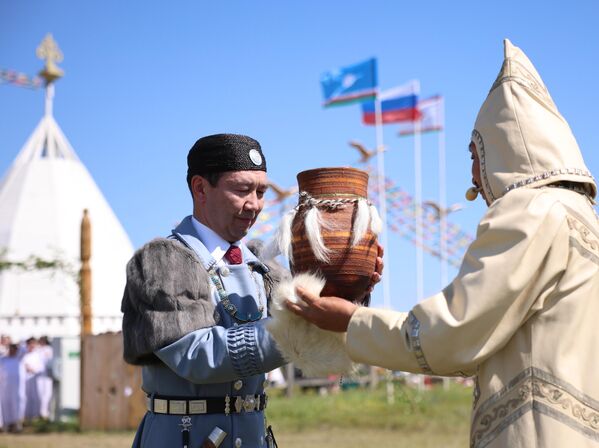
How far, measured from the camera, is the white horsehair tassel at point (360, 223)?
288 cm

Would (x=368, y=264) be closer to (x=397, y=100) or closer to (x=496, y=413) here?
(x=496, y=413)

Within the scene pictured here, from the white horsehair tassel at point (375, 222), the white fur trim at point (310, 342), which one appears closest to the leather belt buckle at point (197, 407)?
the white fur trim at point (310, 342)

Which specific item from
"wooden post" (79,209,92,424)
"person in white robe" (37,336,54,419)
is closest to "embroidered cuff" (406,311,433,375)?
"wooden post" (79,209,92,424)

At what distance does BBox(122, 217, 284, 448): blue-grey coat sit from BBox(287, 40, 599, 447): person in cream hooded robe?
56 centimetres

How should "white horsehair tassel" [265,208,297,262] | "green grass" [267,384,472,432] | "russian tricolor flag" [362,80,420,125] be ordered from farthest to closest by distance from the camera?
Answer: "russian tricolor flag" [362,80,420,125] < "green grass" [267,384,472,432] < "white horsehair tassel" [265,208,297,262]

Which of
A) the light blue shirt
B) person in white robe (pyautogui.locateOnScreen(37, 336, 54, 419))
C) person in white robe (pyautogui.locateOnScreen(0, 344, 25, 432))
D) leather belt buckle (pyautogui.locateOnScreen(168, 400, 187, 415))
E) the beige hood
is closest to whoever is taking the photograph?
the beige hood

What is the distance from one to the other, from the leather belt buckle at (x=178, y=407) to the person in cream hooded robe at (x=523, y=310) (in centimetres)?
84

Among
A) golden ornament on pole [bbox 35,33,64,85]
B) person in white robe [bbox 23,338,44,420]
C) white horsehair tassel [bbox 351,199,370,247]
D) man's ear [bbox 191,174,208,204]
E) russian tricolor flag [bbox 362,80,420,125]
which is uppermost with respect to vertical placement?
golden ornament on pole [bbox 35,33,64,85]

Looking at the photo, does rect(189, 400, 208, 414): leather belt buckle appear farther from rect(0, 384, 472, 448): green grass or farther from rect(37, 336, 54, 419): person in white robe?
rect(37, 336, 54, 419): person in white robe

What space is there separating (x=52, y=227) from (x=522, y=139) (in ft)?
120

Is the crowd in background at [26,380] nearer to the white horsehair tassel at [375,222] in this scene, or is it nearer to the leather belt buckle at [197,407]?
the leather belt buckle at [197,407]

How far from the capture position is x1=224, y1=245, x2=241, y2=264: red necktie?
343 cm

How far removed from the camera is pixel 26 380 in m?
16.7

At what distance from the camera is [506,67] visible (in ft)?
9.00
